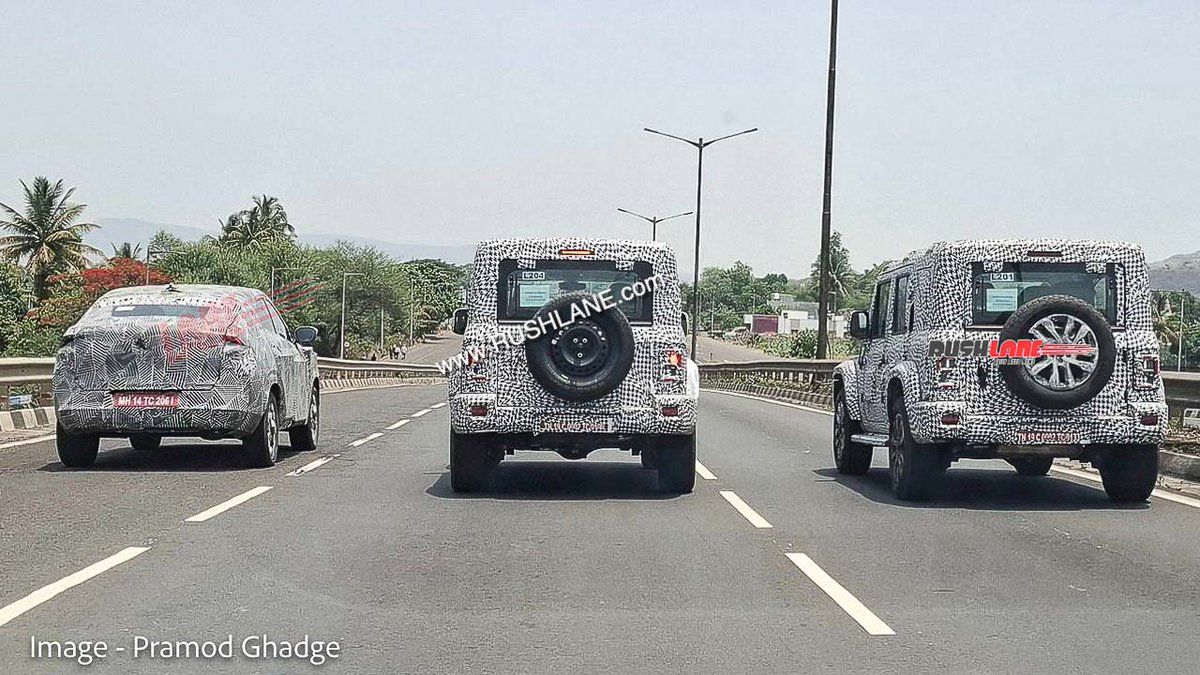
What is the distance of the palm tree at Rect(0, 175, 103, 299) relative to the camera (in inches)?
3278

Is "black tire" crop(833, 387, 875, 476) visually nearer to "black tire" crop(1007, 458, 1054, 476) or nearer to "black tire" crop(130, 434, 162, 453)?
"black tire" crop(1007, 458, 1054, 476)

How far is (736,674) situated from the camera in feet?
20.4

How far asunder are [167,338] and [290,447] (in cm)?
412

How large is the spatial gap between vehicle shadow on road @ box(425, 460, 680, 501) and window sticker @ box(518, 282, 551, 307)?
1.66 m

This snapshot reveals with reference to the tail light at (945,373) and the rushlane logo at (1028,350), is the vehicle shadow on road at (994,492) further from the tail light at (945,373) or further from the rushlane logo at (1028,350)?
the rushlane logo at (1028,350)

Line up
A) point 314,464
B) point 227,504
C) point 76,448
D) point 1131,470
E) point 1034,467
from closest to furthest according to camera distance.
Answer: point 227,504
point 1131,470
point 76,448
point 1034,467
point 314,464

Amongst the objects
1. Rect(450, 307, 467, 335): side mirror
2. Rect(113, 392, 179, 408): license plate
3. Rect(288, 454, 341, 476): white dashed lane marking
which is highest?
Rect(450, 307, 467, 335): side mirror

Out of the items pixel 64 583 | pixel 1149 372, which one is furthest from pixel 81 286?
pixel 64 583

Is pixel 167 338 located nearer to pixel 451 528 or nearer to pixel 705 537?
pixel 451 528

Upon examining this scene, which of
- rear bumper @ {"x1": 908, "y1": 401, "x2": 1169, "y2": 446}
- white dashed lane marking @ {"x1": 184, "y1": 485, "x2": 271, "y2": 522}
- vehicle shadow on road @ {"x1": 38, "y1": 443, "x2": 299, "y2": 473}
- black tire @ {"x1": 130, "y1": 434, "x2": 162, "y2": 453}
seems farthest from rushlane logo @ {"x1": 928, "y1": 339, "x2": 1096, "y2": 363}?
black tire @ {"x1": 130, "y1": 434, "x2": 162, "y2": 453}

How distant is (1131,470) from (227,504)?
7.39m

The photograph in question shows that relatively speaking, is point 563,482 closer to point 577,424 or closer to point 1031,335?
point 577,424

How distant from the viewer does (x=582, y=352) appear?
12141 mm

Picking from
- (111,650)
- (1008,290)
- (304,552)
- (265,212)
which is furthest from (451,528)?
(265,212)
